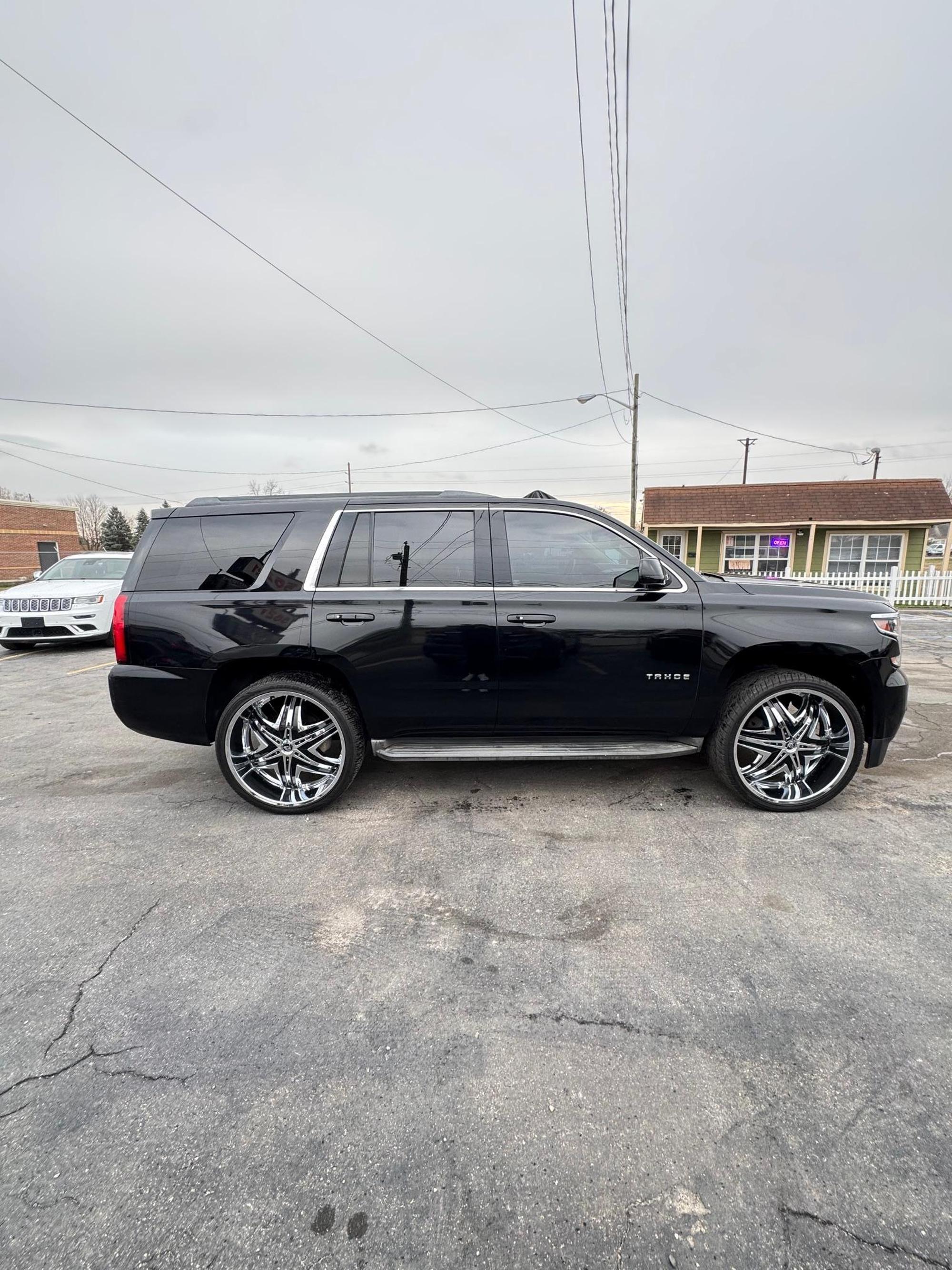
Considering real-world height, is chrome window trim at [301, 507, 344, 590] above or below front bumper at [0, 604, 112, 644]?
above

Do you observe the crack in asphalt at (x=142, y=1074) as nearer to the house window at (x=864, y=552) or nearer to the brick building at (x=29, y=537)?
the house window at (x=864, y=552)

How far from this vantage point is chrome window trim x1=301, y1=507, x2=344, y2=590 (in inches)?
137

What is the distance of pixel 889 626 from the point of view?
3486mm

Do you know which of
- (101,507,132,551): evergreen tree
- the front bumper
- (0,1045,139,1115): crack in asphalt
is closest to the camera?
(0,1045,139,1115): crack in asphalt

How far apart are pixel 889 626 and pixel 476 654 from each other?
253 cm

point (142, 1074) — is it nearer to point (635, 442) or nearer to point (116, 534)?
point (635, 442)

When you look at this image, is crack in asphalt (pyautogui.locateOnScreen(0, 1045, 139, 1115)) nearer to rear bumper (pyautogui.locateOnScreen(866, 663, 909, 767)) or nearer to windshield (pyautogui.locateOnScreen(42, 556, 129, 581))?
rear bumper (pyautogui.locateOnScreen(866, 663, 909, 767))

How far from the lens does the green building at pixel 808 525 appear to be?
22.0 meters

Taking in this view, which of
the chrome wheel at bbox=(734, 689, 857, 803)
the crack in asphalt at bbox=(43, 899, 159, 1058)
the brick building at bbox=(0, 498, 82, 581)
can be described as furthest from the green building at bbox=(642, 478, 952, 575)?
the brick building at bbox=(0, 498, 82, 581)

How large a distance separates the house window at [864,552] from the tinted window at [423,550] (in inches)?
939

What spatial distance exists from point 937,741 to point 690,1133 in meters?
4.55

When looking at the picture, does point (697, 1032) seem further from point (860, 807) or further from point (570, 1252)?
point (860, 807)

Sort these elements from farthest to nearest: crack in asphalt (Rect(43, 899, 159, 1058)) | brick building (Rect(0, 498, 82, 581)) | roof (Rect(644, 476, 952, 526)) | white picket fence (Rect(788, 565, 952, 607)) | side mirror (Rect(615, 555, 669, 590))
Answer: brick building (Rect(0, 498, 82, 581)) → roof (Rect(644, 476, 952, 526)) → white picket fence (Rect(788, 565, 952, 607)) → side mirror (Rect(615, 555, 669, 590)) → crack in asphalt (Rect(43, 899, 159, 1058))

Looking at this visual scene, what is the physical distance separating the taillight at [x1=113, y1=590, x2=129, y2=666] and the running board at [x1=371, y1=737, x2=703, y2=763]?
5.31 feet
